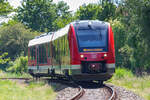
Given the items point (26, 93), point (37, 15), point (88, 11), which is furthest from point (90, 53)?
point (37, 15)

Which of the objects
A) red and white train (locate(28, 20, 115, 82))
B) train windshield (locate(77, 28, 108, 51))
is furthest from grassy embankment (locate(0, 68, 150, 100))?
train windshield (locate(77, 28, 108, 51))

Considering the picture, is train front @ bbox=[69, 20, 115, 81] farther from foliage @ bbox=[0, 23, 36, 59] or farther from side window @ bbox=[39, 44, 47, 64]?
foliage @ bbox=[0, 23, 36, 59]

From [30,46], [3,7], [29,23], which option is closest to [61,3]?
[29,23]

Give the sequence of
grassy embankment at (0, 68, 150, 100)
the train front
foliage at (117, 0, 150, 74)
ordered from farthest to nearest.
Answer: foliage at (117, 0, 150, 74)
the train front
grassy embankment at (0, 68, 150, 100)

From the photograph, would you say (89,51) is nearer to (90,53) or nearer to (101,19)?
(90,53)

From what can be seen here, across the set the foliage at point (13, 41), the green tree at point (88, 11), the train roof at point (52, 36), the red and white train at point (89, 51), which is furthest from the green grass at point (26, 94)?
the green tree at point (88, 11)

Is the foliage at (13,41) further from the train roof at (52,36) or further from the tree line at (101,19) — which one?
the train roof at (52,36)

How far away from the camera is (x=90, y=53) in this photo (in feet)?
60.7

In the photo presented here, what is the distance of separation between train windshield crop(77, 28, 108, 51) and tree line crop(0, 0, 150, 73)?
6.10 meters

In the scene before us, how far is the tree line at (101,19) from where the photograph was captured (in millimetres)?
26375

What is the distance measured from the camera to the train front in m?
18.5

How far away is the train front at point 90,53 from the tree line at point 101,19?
19.9 ft

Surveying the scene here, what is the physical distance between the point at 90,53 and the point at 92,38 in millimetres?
860

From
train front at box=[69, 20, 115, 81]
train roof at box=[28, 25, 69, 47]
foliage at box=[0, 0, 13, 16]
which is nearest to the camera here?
train front at box=[69, 20, 115, 81]
